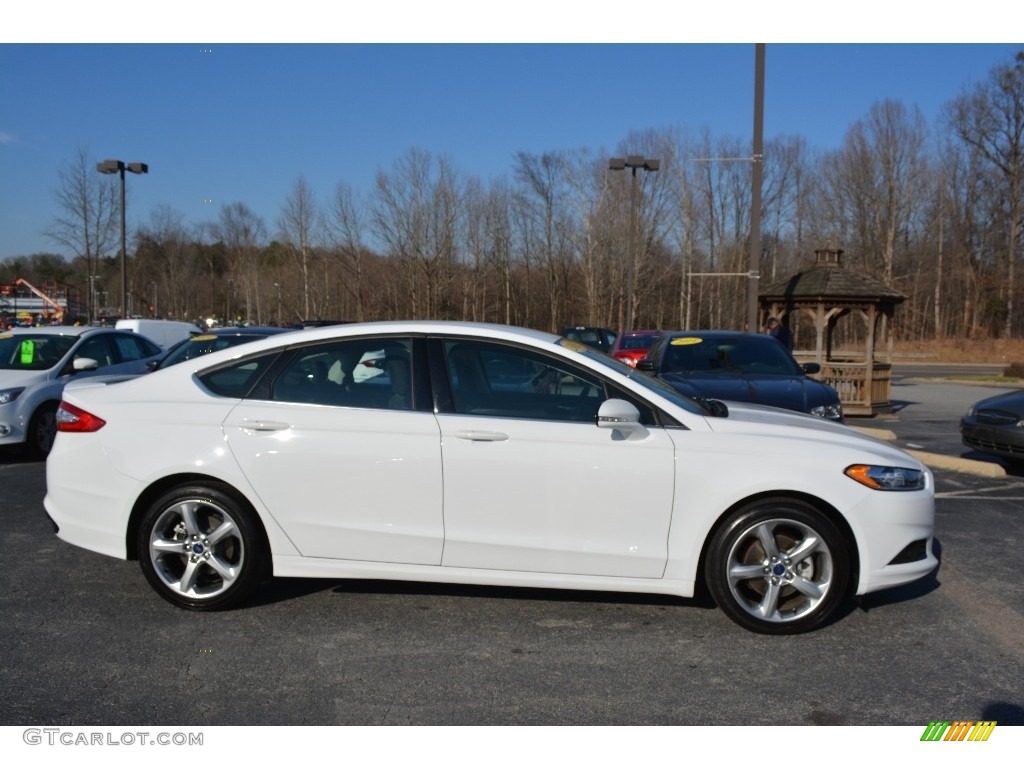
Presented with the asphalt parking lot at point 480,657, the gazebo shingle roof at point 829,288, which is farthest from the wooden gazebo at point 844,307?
the asphalt parking lot at point 480,657

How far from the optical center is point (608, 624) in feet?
14.9

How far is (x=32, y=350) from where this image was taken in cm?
1048

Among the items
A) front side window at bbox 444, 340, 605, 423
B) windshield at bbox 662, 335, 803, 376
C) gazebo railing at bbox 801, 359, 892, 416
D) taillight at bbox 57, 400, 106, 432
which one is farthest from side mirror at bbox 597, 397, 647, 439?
gazebo railing at bbox 801, 359, 892, 416

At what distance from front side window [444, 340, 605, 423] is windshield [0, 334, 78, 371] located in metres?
7.60

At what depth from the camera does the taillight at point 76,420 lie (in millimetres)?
4770

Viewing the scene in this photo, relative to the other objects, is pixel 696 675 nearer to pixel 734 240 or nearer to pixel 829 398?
pixel 829 398

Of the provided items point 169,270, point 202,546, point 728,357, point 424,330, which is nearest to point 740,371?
point 728,357

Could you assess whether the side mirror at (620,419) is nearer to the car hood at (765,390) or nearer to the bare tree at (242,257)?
the car hood at (765,390)

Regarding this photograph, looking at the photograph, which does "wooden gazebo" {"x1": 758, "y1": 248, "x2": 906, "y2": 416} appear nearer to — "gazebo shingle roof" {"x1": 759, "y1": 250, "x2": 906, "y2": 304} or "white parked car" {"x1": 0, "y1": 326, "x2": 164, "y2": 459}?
"gazebo shingle roof" {"x1": 759, "y1": 250, "x2": 906, "y2": 304}

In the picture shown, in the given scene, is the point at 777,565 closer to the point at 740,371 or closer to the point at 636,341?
the point at 740,371

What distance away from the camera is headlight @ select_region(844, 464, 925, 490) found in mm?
4406

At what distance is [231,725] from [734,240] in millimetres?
52088
